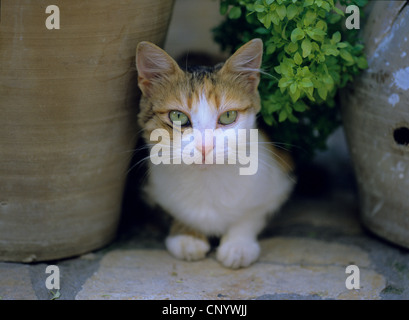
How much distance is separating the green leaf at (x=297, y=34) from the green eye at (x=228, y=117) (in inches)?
12.7

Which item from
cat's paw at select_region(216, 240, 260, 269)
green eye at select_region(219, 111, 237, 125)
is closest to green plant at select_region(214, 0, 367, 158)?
green eye at select_region(219, 111, 237, 125)

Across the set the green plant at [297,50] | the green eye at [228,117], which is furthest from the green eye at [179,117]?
the green plant at [297,50]

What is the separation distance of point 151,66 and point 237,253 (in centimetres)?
74

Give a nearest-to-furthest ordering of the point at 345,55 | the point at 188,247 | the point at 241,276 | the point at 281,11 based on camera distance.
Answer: the point at 281,11
the point at 345,55
the point at 241,276
the point at 188,247

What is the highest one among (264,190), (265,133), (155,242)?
(265,133)

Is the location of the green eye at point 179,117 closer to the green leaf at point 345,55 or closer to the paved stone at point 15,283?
the green leaf at point 345,55

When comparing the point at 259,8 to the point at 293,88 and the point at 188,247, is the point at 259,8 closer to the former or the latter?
the point at 293,88

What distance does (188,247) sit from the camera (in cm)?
212

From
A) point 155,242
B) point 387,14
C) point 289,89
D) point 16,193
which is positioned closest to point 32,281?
point 16,193

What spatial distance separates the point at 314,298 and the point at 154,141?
76 centimetres

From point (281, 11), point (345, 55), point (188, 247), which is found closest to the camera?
point (281, 11)

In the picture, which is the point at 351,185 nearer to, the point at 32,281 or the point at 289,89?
the point at 289,89

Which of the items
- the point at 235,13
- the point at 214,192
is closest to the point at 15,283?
the point at 214,192

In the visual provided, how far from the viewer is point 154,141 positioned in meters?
2.00
